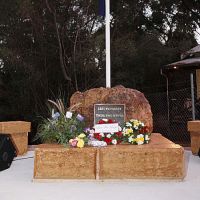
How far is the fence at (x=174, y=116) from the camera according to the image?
983 cm

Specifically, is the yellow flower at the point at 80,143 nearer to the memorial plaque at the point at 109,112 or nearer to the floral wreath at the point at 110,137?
the floral wreath at the point at 110,137

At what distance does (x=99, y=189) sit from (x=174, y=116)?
6422 millimetres

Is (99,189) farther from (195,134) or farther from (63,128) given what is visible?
(195,134)

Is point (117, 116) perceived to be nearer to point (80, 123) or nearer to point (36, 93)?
point (80, 123)

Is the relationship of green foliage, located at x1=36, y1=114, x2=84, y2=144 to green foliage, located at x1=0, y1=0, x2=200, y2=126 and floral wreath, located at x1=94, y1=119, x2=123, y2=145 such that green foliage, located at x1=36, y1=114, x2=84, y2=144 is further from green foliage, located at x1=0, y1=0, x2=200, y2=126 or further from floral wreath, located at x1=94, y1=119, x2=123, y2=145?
green foliage, located at x1=0, y1=0, x2=200, y2=126

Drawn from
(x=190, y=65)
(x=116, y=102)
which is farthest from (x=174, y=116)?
(x=116, y=102)

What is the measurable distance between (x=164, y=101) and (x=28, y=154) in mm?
5169

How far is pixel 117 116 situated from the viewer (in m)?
5.68

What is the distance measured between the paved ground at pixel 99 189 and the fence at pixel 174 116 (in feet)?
16.5

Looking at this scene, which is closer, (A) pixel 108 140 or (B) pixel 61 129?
(A) pixel 108 140

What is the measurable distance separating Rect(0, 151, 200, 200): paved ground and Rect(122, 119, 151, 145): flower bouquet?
715mm

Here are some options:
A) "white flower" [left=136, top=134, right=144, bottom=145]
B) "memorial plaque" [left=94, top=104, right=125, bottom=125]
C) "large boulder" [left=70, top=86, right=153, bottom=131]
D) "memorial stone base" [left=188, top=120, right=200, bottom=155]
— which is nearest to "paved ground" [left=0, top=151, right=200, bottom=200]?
"white flower" [left=136, top=134, right=144, bottom=145]

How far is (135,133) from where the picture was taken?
5.17 metres

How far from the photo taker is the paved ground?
3.73m
